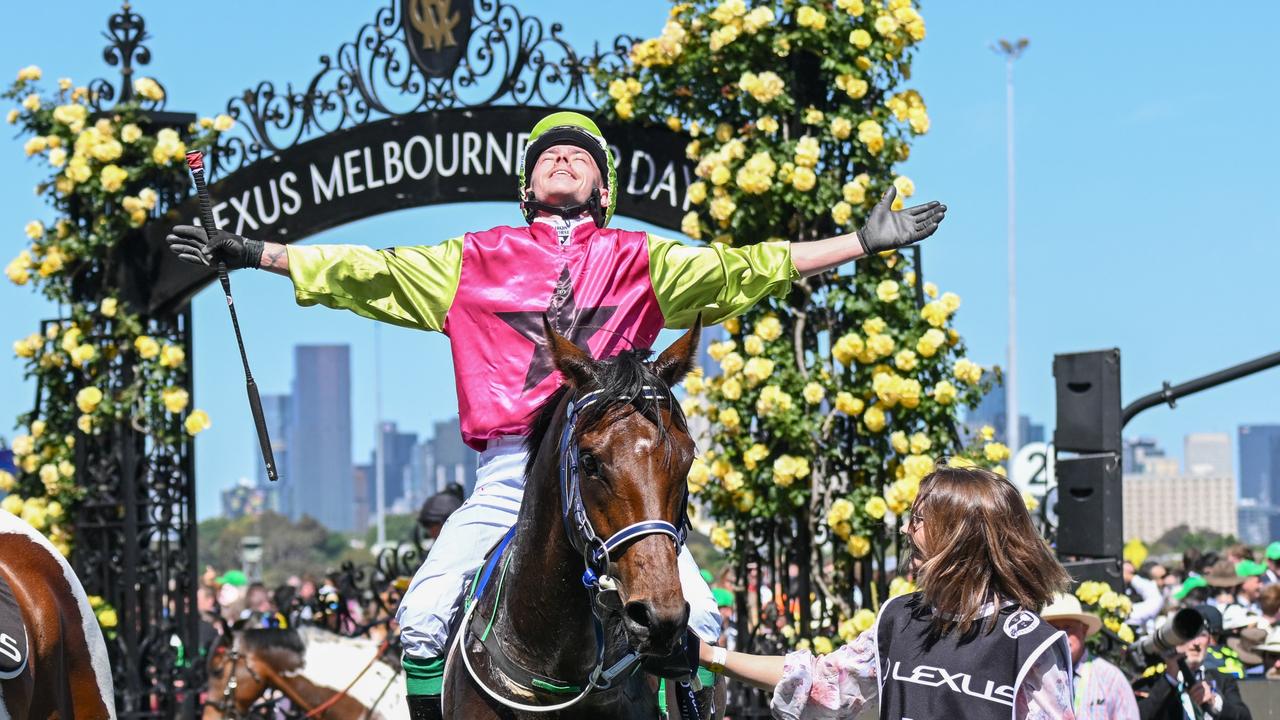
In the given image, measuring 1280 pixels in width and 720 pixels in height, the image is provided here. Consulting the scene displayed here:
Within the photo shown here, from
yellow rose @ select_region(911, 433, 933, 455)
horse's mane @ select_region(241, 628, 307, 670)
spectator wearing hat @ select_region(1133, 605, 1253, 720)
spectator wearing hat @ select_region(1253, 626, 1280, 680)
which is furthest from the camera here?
spectator wearing hat @ select_region(1253, 626, 1280, 680)

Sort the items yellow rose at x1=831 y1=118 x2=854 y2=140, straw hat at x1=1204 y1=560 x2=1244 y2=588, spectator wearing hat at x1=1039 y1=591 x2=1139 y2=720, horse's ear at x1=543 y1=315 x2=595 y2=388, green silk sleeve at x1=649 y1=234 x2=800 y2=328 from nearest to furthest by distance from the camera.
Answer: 1. horse's ear at x1=543 y1=315 x2=595 y2=388
2. green silk sleeve at x1=649 y1=234 x2=800 y2=328
3. spectator wearing hat at x1=1039 y1=591 x2=1139 y2=720
4. yellow rose at x1=831 y1=118 x2=854 y2=140
5. straw hat at x1=1204 y1=560 x2=1244 y2=588

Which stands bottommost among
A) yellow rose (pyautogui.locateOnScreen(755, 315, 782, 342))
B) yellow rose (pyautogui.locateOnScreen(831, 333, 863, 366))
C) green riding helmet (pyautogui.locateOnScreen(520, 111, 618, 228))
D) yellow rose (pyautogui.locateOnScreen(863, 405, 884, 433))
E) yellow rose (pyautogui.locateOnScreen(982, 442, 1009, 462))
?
yellow rose (pyautogui.locateOnScreen(982, 442, 1009, 462))

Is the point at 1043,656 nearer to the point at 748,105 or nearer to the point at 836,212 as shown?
the point at 836,212

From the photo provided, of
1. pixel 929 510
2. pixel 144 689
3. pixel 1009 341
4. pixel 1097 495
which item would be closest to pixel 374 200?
pixel 144 689

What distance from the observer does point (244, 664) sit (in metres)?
9.36

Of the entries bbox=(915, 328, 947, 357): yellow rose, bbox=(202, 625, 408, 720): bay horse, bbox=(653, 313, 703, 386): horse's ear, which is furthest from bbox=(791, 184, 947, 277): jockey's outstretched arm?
bbox=(202, 625, 408, 720): bay horse

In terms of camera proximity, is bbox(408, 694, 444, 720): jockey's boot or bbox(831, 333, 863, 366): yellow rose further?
bbox(831, 333, 863, 366): yellow rose

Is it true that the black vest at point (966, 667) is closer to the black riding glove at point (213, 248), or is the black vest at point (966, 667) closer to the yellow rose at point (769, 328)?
the black riding glove at point (213, 248)

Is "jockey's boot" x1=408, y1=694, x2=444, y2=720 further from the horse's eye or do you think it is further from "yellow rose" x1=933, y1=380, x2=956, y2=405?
"yellow rose" x1=933, y1=380, x2=956, y2=405

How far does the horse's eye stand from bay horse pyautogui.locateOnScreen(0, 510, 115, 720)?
1.98 meters

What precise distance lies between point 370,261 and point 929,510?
6.92ft

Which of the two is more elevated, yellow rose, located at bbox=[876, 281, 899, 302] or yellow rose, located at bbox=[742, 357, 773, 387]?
yellow rose, located at bbox=[876, 281, 899, 302]

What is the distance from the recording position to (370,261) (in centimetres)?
507

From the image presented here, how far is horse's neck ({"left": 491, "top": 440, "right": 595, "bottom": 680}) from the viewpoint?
13.5 feet
